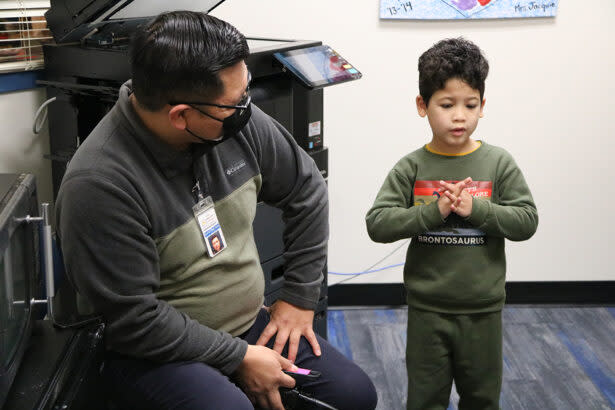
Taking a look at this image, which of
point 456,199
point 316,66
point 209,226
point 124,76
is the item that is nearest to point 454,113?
point 456,199

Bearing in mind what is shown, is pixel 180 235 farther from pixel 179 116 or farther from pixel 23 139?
pixel 23 139

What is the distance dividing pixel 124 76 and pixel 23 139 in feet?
1.41

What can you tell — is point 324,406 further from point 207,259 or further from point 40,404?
point 40,404

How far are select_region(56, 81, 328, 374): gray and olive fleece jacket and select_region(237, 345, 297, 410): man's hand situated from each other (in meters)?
0.03

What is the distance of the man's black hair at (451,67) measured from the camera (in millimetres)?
1728

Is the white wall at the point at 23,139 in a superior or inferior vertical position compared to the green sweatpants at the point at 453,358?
superior

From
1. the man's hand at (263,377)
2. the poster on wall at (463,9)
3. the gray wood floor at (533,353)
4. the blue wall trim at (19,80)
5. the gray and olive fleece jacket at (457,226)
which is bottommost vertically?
the gray wood floor at (533,353)

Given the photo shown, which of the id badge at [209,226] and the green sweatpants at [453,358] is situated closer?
the id badge at [209,226]

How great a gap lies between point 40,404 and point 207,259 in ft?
1.25

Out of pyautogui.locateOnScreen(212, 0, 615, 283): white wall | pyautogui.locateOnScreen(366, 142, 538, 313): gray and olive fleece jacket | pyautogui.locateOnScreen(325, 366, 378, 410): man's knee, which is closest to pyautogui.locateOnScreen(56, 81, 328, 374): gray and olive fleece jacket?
pyautogui.locateOnScreen(325, 366, 378, 410): man's knee

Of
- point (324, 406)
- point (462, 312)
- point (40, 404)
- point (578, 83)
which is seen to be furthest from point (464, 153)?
point (578, 83)

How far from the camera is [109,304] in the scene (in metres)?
1.32

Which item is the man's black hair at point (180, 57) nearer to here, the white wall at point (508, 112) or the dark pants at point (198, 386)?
the dark pants at point (198, 386)

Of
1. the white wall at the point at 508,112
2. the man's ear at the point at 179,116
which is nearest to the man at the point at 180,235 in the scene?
the man's ear at the point at 179,116
